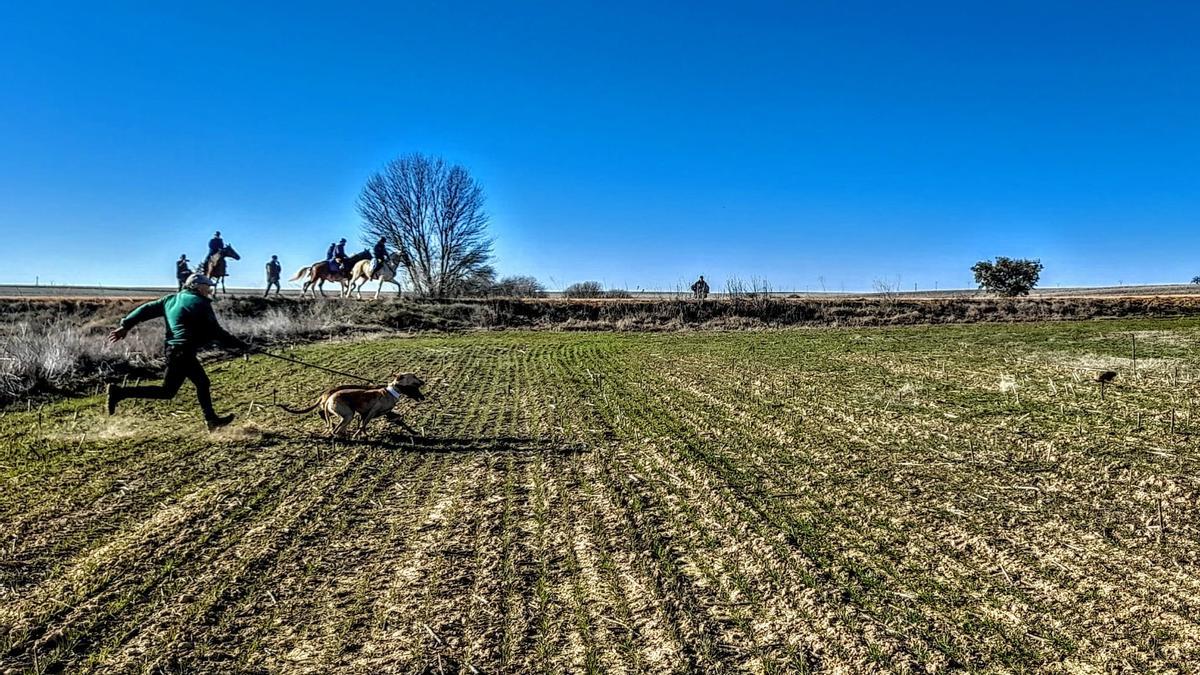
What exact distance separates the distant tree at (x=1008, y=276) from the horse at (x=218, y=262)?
144 feet

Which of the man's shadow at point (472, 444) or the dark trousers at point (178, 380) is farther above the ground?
the dark trousers at point (178, 380)

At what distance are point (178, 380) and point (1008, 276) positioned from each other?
49978 millimetres

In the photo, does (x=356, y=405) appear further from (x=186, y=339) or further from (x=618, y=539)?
(x=618, y=539)

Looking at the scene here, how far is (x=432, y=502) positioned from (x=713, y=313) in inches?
1179

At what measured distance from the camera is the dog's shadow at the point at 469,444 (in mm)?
7918

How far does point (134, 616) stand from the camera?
3998mm

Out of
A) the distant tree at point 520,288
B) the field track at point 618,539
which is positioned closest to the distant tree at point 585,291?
the distant tree at point 520,288

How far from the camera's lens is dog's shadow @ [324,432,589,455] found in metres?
7.92

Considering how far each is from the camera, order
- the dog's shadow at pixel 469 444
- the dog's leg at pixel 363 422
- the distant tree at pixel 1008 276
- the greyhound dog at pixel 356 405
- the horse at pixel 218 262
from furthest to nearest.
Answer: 1. the distant tree at pixel 1008 276
2. the horse at pixel 218 262
3. the dog's leg at pixel 363 422
4. the greyhound dog at pixel 356 405
5. the dog's shadow at pixel 469 444

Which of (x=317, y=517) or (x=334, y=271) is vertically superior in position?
(x=334, y=271)

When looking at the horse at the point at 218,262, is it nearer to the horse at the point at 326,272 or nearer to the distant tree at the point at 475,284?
the horse at the point at 326,272

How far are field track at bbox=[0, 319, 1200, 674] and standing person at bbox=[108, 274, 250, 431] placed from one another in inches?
19.9

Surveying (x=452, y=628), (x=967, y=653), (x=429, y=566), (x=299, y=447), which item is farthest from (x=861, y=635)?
(x=299, y=447)

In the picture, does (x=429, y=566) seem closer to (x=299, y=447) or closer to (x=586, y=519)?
(x=586, y=519)
